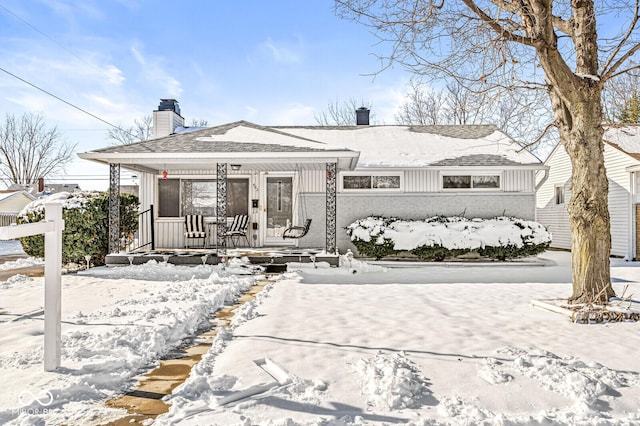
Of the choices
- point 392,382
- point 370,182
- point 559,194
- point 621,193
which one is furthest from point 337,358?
point 559,194

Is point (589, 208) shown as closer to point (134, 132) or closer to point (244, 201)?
point (244, 201)

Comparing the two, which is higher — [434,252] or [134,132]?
[134,132]

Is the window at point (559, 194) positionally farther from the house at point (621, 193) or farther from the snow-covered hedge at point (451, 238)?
the snow-covered hedge at point (451, 238)

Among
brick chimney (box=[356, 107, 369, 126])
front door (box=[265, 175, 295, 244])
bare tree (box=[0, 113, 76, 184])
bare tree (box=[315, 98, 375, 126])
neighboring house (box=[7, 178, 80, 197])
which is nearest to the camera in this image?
front door (box=[265, 175, 295, 244])

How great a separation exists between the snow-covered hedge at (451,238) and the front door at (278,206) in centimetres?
241

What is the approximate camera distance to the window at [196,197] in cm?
1301

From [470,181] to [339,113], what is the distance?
19.1m

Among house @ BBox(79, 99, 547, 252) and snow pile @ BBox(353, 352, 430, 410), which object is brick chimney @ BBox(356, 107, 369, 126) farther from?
snow pile @ BBox(353, 352, 430, 410)

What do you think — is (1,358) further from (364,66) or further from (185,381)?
(364,66)

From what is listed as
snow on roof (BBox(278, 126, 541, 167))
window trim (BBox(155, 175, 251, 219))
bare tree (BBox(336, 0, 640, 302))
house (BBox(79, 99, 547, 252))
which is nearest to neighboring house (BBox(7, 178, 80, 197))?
window trim (BBox(155, 175, 251, 219))

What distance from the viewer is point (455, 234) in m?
11.2

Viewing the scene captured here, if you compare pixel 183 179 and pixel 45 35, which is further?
pixel 45 35

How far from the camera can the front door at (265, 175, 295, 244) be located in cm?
1293

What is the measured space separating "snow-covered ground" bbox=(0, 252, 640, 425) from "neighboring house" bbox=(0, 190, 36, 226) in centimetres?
1918
